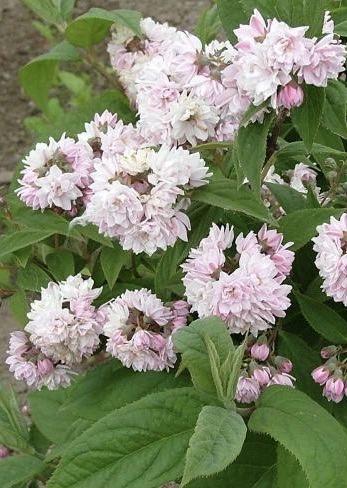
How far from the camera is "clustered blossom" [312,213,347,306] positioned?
1330 mm

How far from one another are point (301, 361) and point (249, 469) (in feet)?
0.63

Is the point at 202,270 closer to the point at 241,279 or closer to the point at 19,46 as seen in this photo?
the point at 241,279

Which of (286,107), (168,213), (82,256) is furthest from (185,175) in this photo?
(82,256)

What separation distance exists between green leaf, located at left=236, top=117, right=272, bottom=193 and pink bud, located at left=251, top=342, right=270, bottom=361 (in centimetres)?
24

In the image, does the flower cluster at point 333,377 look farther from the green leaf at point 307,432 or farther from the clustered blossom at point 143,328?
the clustered blossom at point 143,328

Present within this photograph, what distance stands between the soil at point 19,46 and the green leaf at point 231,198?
254 cm

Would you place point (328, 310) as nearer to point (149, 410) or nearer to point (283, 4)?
point (149, 410)

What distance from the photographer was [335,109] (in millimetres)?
1376

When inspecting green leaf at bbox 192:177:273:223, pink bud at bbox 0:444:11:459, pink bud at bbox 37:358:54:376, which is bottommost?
pink bud at bbox 0:444:11:459

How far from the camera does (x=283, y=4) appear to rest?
1323 millimetres

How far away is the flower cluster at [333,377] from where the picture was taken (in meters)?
1.38

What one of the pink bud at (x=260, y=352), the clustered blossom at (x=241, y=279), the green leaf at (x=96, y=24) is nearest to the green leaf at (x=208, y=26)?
the green leaf at (x=96, y=24)

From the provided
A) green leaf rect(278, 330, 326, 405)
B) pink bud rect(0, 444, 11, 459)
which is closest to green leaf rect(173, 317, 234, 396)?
green leaf rect(278, 330, 326, 405)

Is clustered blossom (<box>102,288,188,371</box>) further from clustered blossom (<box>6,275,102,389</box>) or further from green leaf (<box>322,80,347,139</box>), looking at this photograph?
green leaf (<box>322,80,347,139</box>)
